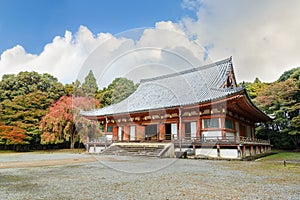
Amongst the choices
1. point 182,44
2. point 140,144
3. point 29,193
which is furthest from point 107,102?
point 29,193

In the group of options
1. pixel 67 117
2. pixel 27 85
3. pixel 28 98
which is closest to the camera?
pixel 67 117

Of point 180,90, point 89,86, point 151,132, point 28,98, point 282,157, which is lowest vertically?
point 282,157

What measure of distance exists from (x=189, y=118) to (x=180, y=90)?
338 centimetres

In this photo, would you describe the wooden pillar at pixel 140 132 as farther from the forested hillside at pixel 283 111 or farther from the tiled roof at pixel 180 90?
the forested hillside at pixel 283 111

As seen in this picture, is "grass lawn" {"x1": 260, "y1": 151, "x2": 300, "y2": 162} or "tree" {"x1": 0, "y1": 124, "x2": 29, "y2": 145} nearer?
"grass lawn" {"x1": 260, "y1": 151, "x2": 300, "y2": 162}

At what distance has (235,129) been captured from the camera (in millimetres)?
16500

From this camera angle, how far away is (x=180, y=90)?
59.8 feet

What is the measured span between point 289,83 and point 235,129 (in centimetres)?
1053

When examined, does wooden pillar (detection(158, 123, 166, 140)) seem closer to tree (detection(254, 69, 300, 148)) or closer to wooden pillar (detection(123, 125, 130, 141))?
wooden pillar (detection(123, 125, 130, 141))

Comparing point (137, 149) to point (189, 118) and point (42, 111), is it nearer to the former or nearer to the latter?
point (189, 118)

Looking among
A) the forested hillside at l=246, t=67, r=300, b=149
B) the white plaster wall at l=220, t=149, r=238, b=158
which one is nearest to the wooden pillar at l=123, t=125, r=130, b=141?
the white plaster wall at l=220, t=149, r=238, b=158

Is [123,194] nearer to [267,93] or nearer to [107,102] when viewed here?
[267,93]

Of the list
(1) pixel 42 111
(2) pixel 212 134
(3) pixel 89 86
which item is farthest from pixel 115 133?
(3) pixel 89 86

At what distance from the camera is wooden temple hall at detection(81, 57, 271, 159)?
13.0 m
